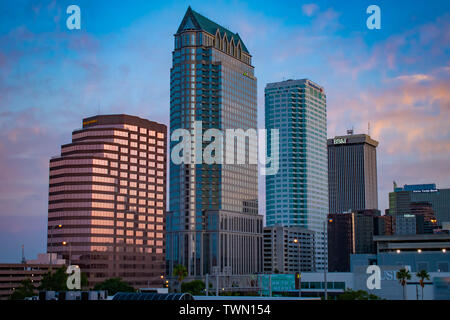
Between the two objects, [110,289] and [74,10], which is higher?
[74,10]

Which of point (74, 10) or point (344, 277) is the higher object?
point (74, 10)
